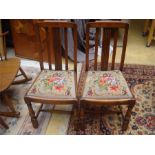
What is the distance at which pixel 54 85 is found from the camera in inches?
58.5

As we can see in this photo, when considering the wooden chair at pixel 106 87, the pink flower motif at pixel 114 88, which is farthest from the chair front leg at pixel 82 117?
the pink flower motif at pixel 114 88

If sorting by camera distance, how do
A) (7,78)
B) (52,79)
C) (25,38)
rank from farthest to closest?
(25,38), (7,78), (52,79)

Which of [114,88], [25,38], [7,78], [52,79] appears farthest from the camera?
[25,38]

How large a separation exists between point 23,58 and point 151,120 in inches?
75.1

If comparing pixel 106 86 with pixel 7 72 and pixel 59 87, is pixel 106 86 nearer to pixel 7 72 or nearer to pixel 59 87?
pixel 59 87

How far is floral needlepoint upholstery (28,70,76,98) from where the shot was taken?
4.67ft

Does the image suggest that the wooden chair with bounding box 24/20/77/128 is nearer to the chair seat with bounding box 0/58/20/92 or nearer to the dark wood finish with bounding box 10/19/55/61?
the chair seat with bounding box 0/58/20/92

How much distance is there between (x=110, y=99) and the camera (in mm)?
1367

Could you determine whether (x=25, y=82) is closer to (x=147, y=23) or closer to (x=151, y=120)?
(x=151, y=120)

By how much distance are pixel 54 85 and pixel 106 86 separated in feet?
1.33

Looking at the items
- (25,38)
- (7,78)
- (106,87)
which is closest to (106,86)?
(106,87)

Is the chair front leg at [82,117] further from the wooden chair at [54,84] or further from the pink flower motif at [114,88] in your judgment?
the pink flower motif at [114,88]

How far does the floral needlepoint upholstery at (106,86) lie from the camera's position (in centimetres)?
140
